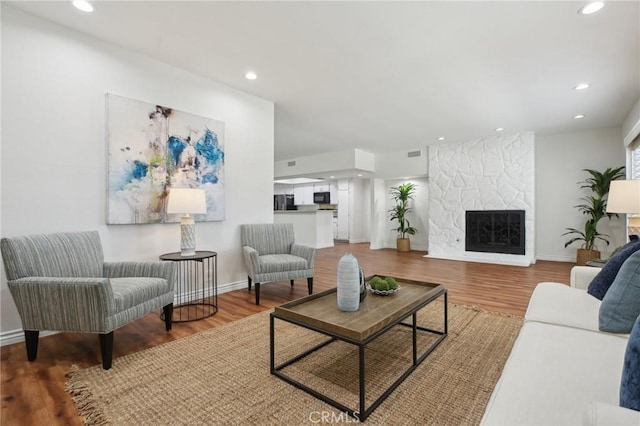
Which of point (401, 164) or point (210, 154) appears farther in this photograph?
point (401, 164)

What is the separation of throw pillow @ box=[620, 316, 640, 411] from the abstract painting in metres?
3.39

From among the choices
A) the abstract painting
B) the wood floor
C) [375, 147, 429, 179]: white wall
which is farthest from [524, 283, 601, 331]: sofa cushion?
[375, 147, 429, 179]: white wall

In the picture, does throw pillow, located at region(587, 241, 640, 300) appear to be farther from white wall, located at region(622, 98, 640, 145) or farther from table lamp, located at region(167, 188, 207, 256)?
white wall, located at region(622, 98, 640, 145)

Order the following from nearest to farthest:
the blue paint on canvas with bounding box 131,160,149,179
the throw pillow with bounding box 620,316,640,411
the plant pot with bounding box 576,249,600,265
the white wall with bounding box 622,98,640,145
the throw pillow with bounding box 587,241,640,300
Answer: the throw pillow with bounding box 620,316,640,411
the throw pillow with bounding box 587,241,640,300
the blue paint on canvas with bounding box 131,160,149,179
the white wall with bounding box 622,98,640,145
the plant pot with bounding box 576,249,600,265

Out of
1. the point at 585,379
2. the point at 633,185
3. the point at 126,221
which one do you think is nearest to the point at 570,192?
the point at 633,185

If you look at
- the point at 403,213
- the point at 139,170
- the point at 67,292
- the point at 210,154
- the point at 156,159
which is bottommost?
the point at 67,292

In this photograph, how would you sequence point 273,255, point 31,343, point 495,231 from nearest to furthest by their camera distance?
point 31,343
point 273,255
point 495,231

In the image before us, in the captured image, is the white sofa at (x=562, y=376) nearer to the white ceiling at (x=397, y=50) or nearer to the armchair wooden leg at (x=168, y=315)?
the white ceiling at (x=397, y=50)

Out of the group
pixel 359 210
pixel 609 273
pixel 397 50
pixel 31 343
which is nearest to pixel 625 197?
pixel 609 273

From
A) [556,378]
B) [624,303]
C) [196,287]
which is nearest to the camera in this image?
[556,378]

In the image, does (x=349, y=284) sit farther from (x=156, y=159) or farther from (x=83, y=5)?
(x=83, y=5)

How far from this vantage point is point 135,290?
2.21 metres

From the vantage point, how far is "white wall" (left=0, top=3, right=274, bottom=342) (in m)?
2.36

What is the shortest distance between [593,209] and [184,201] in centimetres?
657
